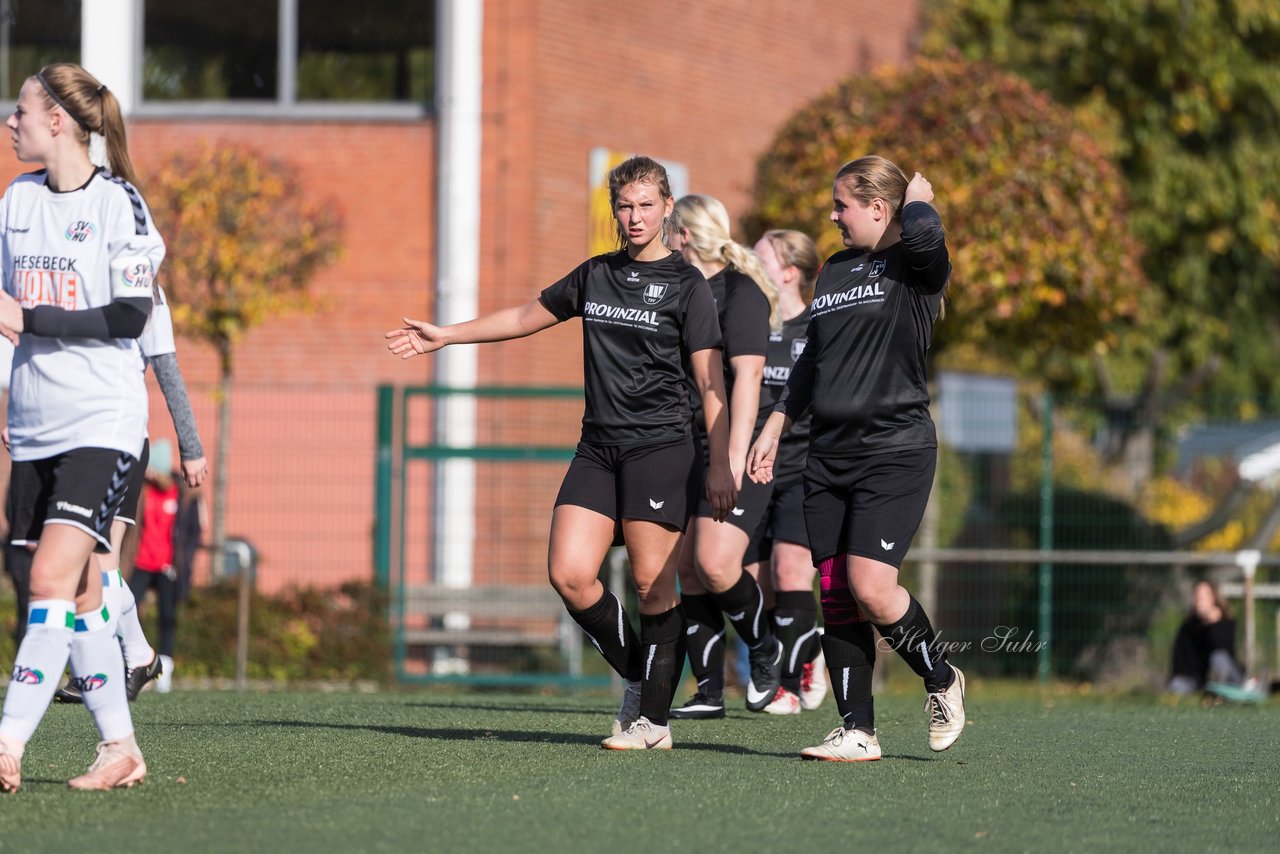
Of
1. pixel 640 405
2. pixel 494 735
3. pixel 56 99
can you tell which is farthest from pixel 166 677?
pixel 56 99

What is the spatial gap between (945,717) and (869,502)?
832 mm

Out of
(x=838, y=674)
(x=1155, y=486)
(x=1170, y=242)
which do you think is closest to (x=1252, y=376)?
(x=1170, y=242)

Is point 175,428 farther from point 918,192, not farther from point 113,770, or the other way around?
point 918,192

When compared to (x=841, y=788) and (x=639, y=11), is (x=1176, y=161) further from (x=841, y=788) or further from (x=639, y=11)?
(x=841, y=788)

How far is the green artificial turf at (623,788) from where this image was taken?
5066 millimetres

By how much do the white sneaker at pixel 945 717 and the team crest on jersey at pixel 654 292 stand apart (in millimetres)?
1636

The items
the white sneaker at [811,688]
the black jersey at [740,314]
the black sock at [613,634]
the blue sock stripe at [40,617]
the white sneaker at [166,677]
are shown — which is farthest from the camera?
the white sneaker at [166,677]

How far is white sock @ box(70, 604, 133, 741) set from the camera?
18.5 feet

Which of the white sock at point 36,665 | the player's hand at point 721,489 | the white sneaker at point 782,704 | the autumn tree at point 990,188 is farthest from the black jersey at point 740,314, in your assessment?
the autumn tree at point 990,188

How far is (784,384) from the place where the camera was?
8.66 m

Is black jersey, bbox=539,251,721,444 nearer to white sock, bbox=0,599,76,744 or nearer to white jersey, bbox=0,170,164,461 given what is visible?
white jersey, bbox=0,170,164,461

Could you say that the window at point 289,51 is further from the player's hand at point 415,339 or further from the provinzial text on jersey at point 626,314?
the provinzial text on jersey at point 626,314

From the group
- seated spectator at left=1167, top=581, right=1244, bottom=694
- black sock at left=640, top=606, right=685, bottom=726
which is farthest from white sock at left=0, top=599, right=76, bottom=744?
seated spectator at left=1167, top=581, right=1244, bottom=694

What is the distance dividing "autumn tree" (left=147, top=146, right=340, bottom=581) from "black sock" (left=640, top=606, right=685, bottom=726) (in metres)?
8.09
